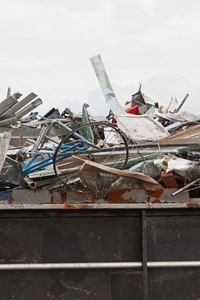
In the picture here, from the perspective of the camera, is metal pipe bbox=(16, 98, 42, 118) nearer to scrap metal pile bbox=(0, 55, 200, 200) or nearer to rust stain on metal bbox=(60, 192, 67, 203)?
scrap metal pile bbox=(0, 55, 200, 200)

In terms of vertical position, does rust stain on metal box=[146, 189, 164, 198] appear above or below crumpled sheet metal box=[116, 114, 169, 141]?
below

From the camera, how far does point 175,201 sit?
Answer: 243 cm

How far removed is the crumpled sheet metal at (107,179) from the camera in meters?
2.44

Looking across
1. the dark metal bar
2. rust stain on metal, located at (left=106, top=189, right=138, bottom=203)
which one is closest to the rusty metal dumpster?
the dark metal bar

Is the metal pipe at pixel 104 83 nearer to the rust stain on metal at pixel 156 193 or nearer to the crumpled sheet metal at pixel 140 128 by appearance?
the crumpled sheet metal at pixel 140 128

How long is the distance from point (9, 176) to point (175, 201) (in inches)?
54.6

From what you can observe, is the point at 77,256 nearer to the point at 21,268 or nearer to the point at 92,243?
the point at 92,243

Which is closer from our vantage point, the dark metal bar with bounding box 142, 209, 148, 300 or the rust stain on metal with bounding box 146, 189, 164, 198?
the dark metal bar with bounding box 142, 209, 148, 300

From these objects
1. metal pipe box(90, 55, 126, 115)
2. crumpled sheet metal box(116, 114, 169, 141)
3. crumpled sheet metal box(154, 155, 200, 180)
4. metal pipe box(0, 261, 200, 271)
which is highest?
metal pipe box(90, 55, 126, 115)

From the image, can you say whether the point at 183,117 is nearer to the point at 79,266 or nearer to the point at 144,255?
the point at 144,255

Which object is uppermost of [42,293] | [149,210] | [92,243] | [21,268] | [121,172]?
[121,172]

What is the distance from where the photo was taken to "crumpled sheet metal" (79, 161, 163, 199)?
8.00 feet

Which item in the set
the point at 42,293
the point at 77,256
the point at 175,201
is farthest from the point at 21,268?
the point at 175,201

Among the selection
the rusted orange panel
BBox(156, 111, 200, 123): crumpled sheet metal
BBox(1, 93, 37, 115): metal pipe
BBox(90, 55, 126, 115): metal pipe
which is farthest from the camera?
BBox(90, 55, 126, 115): metal pipe
